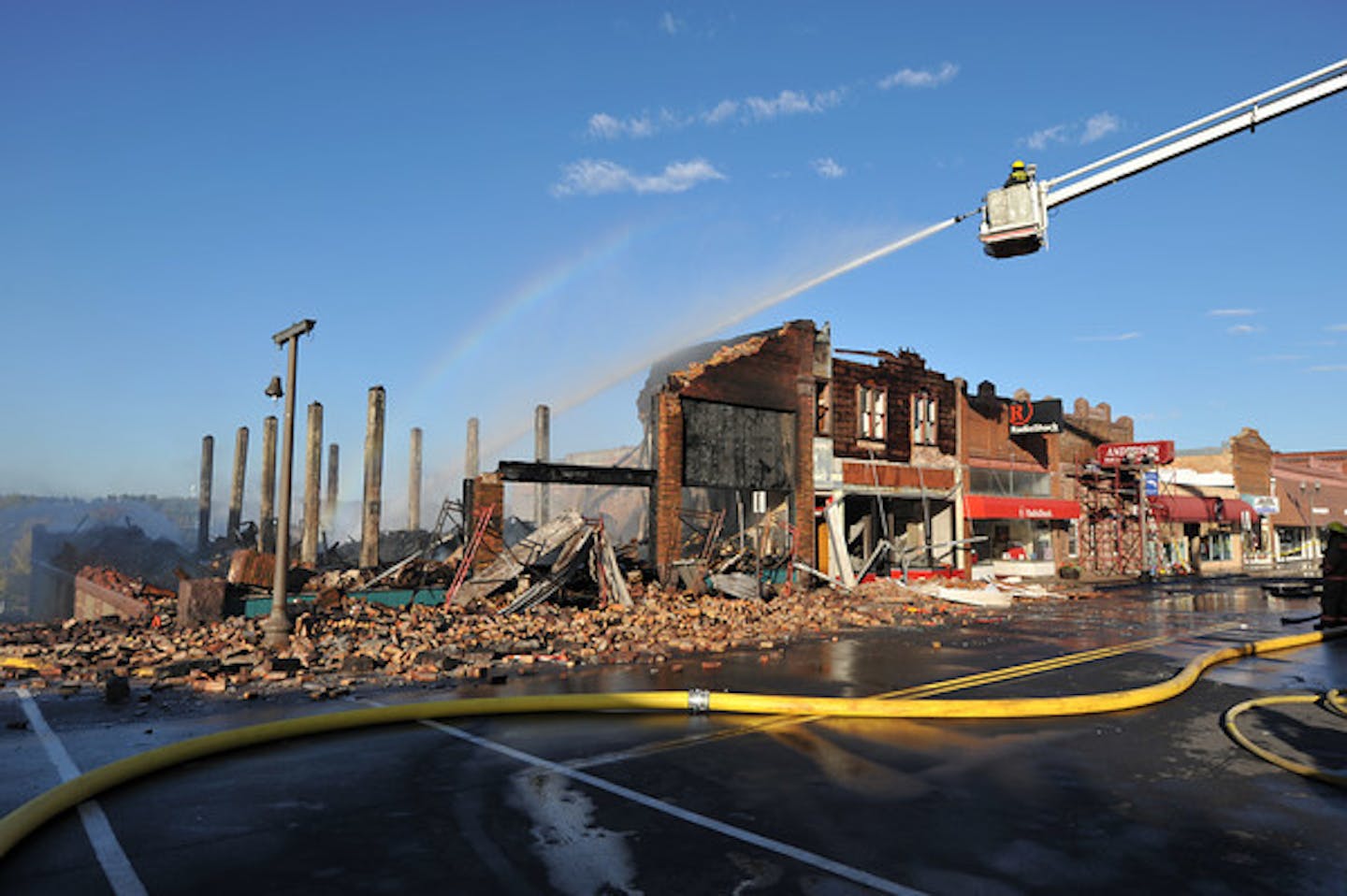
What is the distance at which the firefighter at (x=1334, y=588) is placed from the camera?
1459 centimetres

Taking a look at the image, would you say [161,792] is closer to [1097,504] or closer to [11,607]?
[1097,504]

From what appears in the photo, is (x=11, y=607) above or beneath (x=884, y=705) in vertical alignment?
beneath

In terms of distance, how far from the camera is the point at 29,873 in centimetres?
424

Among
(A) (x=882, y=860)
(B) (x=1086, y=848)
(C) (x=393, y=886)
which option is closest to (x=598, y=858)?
(C) (x=393, y=886)

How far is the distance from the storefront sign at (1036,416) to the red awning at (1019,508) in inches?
125

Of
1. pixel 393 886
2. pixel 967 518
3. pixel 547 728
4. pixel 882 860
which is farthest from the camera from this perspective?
pixel 967 518

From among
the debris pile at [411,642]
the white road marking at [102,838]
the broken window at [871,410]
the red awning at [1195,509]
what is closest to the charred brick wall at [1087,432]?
the red awning at [1195,509]

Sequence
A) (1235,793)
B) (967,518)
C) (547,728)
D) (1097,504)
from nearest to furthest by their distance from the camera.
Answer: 1. (1235,793)
2. (547,728)
3. (967,518)
4. (1097,504)

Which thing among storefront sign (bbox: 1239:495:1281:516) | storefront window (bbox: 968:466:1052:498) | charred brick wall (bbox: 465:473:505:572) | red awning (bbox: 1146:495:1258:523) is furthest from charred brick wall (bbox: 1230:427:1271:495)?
charred brick wall (bbox: 465:473:505:572)

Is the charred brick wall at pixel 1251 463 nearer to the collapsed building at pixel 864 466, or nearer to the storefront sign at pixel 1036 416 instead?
the collapsed building at pixel 864 466

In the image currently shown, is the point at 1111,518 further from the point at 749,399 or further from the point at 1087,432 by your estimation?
the point at 749,399

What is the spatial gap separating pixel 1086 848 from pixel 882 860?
1264mm

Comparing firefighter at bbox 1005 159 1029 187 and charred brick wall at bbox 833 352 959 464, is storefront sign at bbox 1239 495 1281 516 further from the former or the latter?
firefighter at bbox 1005 159 1029 187

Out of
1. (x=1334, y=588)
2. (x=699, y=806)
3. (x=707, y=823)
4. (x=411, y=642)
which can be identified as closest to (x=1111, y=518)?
(x=1334, y=588)
